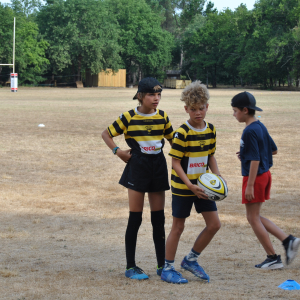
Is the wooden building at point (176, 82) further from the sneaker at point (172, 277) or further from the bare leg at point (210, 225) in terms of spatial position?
the sneaker at point (172, 277)

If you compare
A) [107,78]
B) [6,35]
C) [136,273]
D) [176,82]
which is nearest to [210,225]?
[136,273]

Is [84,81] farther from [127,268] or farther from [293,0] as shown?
[127,268]

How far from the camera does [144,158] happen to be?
3.79 meters

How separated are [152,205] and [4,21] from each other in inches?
2257

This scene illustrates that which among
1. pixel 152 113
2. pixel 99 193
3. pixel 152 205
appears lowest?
pixel 99 193

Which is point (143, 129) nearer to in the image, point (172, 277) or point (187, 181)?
point (187, 181)

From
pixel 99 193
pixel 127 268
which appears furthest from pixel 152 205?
pixel 99 193

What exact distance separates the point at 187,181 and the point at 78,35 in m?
61.7

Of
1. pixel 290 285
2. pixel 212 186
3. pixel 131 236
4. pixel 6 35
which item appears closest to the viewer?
pixel 290 285

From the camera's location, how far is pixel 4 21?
55406 millimetres

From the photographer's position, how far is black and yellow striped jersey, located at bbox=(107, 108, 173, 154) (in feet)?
12.5

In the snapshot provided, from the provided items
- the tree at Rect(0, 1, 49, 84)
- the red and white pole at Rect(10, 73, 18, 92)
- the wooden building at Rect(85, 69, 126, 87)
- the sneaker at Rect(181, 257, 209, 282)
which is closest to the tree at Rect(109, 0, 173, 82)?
the wooden building at Rect(85, 69, 126, 87)

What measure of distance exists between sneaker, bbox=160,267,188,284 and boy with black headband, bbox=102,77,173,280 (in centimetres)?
18

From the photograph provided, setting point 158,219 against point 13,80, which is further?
point 13,80
